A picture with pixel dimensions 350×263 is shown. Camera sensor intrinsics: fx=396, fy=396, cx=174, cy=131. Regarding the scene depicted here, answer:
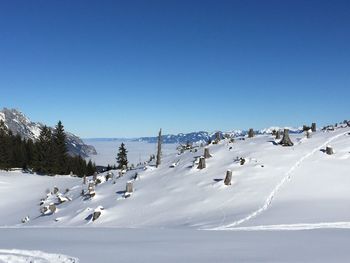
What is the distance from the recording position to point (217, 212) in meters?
22.9

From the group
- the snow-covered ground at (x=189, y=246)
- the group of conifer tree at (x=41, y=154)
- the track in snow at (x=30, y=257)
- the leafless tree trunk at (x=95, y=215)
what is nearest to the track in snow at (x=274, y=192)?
the snow-covered ground at (x=189, y=246)

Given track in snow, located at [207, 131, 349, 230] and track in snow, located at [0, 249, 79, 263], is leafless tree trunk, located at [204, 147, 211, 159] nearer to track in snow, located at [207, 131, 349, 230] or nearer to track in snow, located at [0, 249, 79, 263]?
track in snow, located at [207, 131, 349, 230]

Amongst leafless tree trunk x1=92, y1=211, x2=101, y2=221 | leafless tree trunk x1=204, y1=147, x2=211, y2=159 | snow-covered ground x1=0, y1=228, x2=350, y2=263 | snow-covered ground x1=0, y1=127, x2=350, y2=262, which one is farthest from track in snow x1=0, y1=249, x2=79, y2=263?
leafless tree trunk x1=204, y1=147, x2=211, y2=159

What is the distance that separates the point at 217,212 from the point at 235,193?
333cm

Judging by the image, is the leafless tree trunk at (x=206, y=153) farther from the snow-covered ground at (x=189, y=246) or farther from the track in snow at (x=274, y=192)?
the snow-covered ground at (x=189, y=246)

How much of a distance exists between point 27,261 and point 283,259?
241 inches

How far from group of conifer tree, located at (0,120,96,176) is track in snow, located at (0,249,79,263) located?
59.3 meters

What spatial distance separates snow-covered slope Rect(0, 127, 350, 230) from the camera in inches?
808

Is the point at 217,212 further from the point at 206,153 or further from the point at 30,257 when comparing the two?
the point at 30,257

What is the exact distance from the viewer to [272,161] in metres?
30.6

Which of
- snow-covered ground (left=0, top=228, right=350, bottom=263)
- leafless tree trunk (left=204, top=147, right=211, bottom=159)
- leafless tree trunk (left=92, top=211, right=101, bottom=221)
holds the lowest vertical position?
leafless tree trunk (left=92, top=211, right=101, bottom=221)

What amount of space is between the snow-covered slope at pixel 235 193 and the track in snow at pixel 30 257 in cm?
897

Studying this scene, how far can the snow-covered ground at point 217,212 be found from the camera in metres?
9.83

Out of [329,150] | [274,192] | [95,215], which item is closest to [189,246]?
[274,192]
